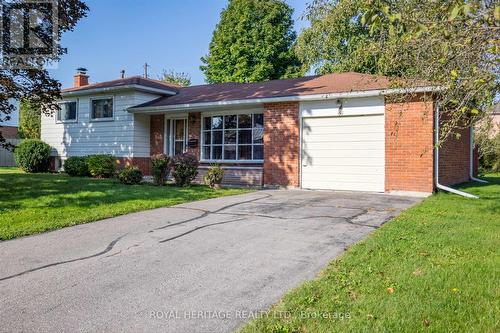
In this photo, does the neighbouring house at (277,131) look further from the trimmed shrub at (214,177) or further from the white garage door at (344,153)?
the trimmed shrub at (214,177)

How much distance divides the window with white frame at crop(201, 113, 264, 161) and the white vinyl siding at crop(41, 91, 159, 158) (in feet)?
10.2

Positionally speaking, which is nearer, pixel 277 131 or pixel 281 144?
pixel 281 144

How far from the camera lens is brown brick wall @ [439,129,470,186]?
1320cm

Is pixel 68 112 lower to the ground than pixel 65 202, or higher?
higher

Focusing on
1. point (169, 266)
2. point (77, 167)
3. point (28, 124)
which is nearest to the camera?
point (169, 266)

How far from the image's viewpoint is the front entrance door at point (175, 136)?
1733 centimetres

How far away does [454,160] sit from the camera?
14.8 metres

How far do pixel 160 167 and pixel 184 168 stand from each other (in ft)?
2.82

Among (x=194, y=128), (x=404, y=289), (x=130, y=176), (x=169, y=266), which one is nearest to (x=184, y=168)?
(x=130, y=176)

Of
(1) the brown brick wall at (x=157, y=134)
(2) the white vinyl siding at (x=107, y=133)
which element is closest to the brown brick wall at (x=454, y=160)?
(1) the brown brick wall at (x=157, y=134)

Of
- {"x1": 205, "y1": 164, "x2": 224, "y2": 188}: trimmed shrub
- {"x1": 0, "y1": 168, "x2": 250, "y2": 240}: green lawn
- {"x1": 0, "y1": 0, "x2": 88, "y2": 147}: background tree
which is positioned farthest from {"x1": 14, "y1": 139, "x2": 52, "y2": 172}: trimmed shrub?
{"x1": 205, "y1": 164, "x2": 224, "y2": 188}: trimmed shrub

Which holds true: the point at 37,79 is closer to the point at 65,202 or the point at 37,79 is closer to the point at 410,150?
the point at 65,202

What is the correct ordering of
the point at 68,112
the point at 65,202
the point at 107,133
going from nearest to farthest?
the point at 65,202
the point at 107,133
the point at 68,112

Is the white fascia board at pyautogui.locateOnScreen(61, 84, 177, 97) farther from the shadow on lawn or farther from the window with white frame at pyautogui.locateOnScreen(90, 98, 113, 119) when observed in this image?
the shadow on lawn
